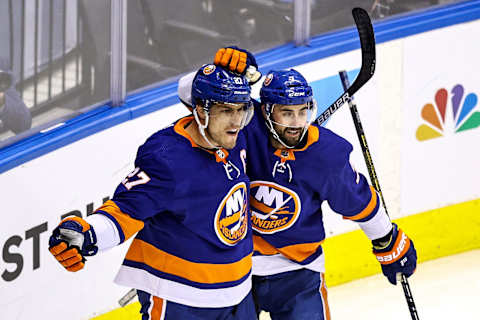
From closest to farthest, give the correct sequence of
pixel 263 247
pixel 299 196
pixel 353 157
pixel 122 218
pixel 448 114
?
pixel 122 218 < pixel 299 196 < pixel 263 247 < pixel 353 157 < pixel 448 114

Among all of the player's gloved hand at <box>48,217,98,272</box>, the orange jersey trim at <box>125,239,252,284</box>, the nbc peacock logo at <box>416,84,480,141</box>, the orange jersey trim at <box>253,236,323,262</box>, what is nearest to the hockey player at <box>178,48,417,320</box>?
the orange jersey trim at <box>253,236,323,262</box>

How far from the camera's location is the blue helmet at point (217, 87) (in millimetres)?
2816

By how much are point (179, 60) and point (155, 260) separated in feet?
4.34

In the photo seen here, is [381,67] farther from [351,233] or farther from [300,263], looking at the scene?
[300,263]

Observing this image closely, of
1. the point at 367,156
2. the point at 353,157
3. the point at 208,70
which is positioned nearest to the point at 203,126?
the point at 208,70

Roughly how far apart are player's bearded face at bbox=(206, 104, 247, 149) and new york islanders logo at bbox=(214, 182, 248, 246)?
15 centimetres

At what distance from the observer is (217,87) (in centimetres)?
282

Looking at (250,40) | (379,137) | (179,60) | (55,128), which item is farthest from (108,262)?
(379,137)

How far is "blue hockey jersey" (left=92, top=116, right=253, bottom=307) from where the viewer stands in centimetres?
277

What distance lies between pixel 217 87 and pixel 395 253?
971 mm

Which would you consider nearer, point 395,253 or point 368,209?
point 368,209

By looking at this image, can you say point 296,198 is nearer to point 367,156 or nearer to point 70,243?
point 367,156

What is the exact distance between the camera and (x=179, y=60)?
406 cm

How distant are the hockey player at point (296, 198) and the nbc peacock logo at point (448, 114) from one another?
1327mm
